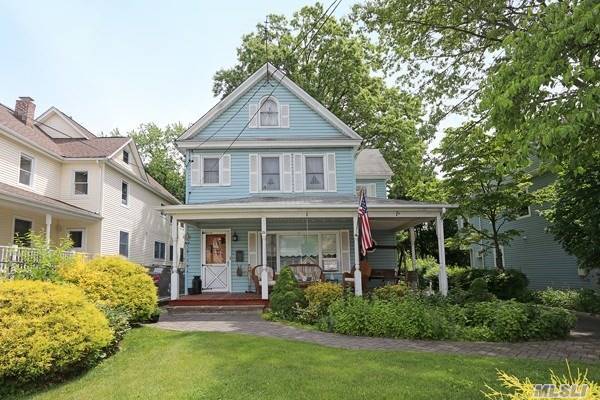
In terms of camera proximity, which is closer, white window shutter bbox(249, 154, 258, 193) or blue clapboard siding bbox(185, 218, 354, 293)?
blue clapboard siding bbox(185, 218, 354, 293)

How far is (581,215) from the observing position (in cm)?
1243

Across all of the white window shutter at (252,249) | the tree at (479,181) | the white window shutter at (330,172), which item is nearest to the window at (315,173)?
the white window shutter at (330,172)

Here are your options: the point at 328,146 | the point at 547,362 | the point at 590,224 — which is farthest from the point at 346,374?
the point at 328,146

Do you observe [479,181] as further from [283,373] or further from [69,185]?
[69,185]

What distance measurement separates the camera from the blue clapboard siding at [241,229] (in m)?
15.7

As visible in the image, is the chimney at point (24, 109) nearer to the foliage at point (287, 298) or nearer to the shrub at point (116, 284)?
the shrub at point (116, 284)

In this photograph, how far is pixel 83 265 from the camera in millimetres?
9000

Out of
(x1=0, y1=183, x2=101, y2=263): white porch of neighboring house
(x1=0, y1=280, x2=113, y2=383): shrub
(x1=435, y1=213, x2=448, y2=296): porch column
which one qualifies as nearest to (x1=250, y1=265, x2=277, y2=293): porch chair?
(x1=435, y1=213, x2=448, y2=296): porch column

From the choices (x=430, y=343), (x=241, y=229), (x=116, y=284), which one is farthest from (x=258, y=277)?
(x=430, y=343)

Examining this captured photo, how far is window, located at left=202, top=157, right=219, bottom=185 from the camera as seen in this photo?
53.1 feet

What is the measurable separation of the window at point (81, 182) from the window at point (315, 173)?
9.83 meters

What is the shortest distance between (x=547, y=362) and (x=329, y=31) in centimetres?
2372

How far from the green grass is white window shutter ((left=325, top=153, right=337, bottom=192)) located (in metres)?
9.15

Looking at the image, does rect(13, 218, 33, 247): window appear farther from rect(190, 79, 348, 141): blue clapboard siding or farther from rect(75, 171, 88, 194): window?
rect(190, 79, 348, 141): blue clapboard siding
